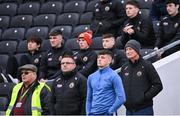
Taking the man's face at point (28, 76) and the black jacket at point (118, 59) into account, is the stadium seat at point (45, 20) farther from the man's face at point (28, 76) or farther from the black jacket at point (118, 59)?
the man's face at point (28, 76)

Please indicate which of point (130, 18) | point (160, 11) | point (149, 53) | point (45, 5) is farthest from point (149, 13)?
point (45, 5)

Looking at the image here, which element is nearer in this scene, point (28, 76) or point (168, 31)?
point (28, 76)

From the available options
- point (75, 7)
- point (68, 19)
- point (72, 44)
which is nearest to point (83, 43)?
point (72, 44)

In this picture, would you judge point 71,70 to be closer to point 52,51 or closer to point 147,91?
point 147,91

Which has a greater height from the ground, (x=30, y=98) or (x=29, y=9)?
(x=29, y=9)

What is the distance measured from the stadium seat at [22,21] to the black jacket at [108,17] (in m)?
1.75

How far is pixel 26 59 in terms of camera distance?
30.4 feet

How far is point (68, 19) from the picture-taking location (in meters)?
10.9

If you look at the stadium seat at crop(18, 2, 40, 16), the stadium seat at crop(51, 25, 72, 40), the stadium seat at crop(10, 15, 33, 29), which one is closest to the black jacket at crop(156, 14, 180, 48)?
the stadium seat at crop(51, 25, 72, 40)

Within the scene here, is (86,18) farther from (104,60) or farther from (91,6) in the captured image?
(104,60)

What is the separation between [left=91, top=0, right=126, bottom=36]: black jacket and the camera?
9.73 meters

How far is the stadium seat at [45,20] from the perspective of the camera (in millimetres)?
11055

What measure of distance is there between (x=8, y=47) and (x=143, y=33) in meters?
3.15

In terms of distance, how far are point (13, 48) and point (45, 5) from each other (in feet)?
4.65
